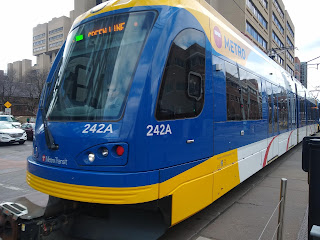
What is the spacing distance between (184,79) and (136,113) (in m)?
0.94

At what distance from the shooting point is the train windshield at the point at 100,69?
3.22m

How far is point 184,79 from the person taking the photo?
3.60 m

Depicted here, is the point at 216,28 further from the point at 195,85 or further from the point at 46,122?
the point at 46,122

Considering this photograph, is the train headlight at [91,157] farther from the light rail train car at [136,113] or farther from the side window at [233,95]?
the side window at [233,95]

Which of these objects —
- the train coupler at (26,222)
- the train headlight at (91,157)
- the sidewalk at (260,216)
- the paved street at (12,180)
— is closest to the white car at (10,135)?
the paved street at (12,180)

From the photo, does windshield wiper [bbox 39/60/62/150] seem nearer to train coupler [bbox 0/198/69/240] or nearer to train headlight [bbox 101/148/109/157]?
train headlight [bbox 101/148/109/157]

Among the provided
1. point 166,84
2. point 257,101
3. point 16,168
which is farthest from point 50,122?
point 16,168

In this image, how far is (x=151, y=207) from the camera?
3.15m

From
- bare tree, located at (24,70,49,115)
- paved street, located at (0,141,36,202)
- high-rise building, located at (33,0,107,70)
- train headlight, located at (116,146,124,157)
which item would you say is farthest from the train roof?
high-rise building, located at (33,0,107,70)

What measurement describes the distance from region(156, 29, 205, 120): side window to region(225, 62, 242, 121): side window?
43.1 inches

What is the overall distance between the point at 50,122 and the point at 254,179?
602 cm

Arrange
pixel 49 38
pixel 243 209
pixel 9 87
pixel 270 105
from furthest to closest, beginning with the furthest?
pixel 49 38 → pixel 9 87 → pixel 270 105 → pixel 243 209

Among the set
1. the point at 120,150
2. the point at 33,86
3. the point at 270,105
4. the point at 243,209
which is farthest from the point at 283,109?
the point at 33,86

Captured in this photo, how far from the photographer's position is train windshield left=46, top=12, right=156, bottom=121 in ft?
10.6
